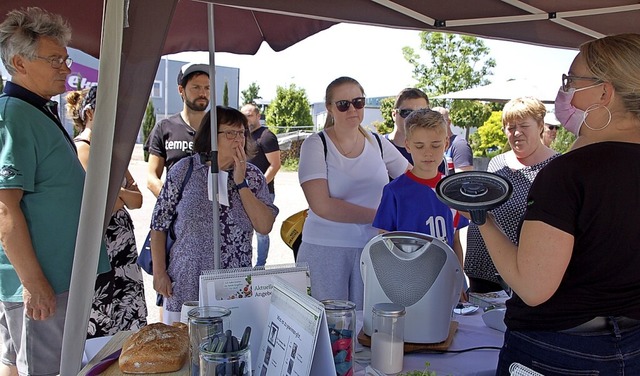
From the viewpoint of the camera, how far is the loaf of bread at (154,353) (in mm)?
1338

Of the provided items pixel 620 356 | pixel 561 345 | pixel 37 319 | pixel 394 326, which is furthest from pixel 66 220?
pixel 620 356

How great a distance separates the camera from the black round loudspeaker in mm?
1282

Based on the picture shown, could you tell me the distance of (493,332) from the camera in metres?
1.80

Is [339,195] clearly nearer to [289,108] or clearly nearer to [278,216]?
[278,216]

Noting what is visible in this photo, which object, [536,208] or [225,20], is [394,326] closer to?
[536,208]

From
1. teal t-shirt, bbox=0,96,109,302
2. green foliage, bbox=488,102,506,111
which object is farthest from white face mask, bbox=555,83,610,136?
green foliage, bbox=488,102,506,111

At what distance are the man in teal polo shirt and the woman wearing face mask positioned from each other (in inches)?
60.8

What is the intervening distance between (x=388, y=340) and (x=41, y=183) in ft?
4.51

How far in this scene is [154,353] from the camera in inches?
52.9

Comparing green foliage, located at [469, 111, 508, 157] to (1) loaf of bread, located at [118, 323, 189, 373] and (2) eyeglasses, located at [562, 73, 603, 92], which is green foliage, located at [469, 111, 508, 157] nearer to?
(2) eyeglasses, located at [562, 73, 603, 92]

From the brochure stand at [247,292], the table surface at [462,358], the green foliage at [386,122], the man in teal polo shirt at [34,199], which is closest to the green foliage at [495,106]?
the green foliage at [386,122]

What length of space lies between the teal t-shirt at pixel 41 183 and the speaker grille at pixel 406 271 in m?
1.15

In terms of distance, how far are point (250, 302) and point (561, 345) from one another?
2.46 feet

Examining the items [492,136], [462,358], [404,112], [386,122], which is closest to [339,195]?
[404,112]
